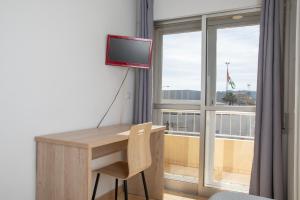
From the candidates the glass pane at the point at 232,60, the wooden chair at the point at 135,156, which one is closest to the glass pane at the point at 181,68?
the glass pane at the point at 232,60

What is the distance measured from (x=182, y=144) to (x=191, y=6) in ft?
5.33

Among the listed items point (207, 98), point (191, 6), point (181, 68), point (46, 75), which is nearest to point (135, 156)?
point (46, 75)

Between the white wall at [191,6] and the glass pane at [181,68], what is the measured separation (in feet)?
0.83

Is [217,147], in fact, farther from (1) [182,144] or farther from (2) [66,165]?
(2) [66,165]

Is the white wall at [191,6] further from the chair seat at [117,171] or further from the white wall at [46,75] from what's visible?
the chair seat at [117,171]

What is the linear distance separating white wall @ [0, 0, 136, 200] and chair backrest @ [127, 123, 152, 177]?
63 cm

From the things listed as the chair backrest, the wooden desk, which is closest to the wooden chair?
the chair backrest

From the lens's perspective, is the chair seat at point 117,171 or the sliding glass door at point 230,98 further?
the sliding glass door at point 230,98

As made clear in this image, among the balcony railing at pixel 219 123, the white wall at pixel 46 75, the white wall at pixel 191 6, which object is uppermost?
the white wall at pixel 191 6

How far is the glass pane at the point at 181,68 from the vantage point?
2.95m

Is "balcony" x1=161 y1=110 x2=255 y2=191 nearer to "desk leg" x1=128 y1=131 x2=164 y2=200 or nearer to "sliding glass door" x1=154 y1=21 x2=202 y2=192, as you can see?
"sliding glass door" x1=154 y1=21 x2=202 y2=192

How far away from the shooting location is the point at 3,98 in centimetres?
173

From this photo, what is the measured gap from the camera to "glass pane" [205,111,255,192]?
9.07 feet

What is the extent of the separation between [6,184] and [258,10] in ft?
8.78
